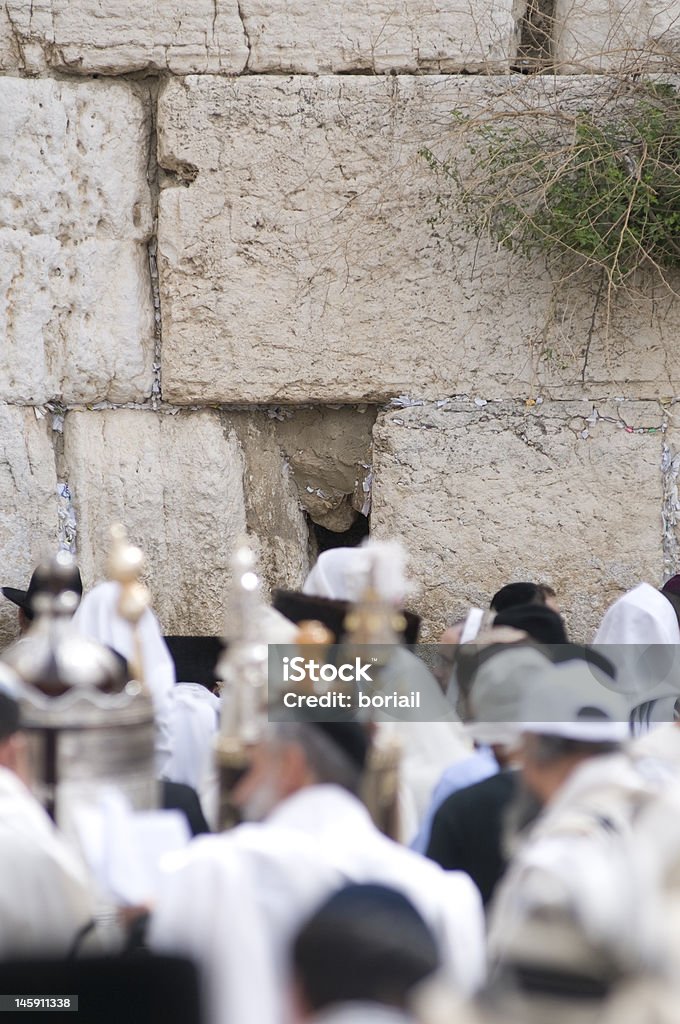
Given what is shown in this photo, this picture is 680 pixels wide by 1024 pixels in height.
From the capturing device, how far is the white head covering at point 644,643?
3.51 metres

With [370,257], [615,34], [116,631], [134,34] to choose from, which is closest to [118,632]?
[116,631]

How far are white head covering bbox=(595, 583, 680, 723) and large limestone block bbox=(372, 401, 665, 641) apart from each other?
0.42 metres

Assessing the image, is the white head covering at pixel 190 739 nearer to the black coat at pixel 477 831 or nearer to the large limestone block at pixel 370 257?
the black coat at pixel 477 831

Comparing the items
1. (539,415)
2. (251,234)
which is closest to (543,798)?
(539,415)

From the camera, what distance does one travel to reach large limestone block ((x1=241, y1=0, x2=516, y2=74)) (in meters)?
4.55

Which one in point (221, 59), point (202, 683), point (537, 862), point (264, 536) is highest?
point (221, 59)

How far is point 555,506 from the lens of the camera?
4.55 metres

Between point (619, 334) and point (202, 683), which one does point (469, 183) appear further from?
point (202, 683)

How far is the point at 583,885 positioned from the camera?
1489 mm

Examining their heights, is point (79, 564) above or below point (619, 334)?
below

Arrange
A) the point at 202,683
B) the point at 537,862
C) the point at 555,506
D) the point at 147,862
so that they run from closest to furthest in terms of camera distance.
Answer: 1. the point at 537,862
2. the point at 147,862
3. the point at 202,683
4. the point at 555,506

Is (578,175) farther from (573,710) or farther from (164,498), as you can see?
(573,710)

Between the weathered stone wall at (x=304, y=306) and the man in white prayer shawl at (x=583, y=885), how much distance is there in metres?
2.56

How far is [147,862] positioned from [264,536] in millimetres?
2792
